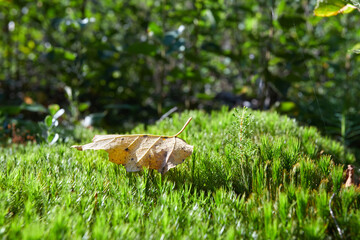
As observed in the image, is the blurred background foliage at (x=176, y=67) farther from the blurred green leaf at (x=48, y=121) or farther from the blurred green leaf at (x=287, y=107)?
the blurred green leaf at (x=48, y=121)

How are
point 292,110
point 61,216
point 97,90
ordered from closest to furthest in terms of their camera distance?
point 61,216, point 292,110, point 97,90

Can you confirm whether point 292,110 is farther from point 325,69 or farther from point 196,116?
point 325,69

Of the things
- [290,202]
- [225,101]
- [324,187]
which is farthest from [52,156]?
[225,101]

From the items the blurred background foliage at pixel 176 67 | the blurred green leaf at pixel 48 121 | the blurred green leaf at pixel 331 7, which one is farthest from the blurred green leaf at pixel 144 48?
the blurred green leaf at pixel 331 7

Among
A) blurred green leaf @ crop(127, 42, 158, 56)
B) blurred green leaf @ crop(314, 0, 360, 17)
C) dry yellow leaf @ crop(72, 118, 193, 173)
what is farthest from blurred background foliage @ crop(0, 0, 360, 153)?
dry yellow leaf @ crop(72, 118, 193, 173)

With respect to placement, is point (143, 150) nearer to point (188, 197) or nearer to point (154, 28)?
point (188, 197)

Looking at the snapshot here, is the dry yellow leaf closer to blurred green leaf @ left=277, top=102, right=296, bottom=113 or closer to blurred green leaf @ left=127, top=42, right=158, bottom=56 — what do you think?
blurred green leaf @ left=127, top=42, right=158, bottom=56
